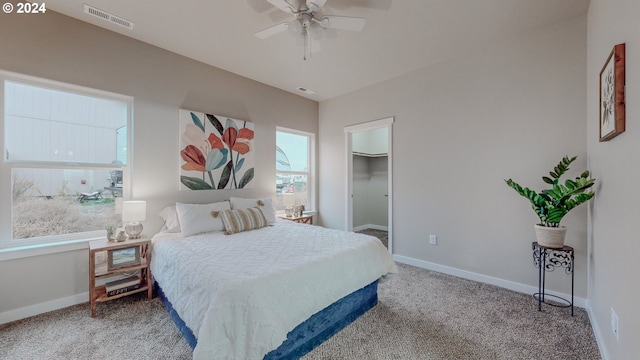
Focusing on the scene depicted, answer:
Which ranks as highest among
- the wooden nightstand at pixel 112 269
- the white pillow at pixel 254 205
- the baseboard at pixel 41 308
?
the white pillow at pixel 254 205

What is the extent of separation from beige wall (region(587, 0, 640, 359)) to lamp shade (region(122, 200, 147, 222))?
3.66 meters

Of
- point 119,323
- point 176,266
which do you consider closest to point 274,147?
point 176,266

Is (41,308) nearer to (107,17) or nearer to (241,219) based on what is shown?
(241,219)

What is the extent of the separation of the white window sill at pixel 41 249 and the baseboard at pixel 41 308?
47 centimetres

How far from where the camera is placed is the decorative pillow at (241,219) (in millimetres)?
2902

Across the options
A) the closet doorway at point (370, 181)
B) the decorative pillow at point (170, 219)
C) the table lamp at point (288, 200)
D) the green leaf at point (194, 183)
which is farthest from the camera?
the closet doorway at point (370, 181)

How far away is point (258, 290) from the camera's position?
1.50 m

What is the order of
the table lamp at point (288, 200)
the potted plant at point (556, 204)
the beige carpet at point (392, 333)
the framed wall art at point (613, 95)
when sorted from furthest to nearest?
the table lamp at point (288, 200), the potted plant at point (556, 204), the beige carpet at point (392, 333), the framed wall art at point (613, 95)

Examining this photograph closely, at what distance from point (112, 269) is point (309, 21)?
118 inches

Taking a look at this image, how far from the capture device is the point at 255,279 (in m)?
1.54

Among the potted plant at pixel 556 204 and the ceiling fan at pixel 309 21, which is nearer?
the ceiling fan at pixel 309 21

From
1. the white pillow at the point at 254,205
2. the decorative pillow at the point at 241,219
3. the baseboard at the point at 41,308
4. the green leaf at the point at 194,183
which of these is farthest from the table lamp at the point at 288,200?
the baseboard at the point at 41,308

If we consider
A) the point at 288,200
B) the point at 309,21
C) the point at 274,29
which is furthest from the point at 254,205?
the point at 309,21

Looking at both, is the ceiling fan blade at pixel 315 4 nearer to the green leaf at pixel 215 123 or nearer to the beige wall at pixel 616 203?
the beige wall at pixel 616 203
